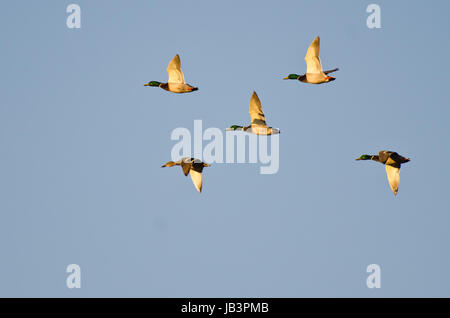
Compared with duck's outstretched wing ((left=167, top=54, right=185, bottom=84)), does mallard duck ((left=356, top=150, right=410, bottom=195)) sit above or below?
below

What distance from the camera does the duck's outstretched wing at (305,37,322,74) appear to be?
40.9 meters

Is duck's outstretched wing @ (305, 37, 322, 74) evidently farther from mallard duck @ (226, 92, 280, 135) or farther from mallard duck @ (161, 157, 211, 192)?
mallard duck @ (161, 157, 211, 192)

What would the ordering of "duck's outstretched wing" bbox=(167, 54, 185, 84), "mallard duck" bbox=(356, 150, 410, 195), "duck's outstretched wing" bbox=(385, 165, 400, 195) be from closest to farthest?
"duck's outstretched wing" bbox=(167, 54, 185, 84), "mallard duck" bbox=(356, 150, 410, 195), "duck's outstretched wing" bbox=(385, 165, 400, 195)

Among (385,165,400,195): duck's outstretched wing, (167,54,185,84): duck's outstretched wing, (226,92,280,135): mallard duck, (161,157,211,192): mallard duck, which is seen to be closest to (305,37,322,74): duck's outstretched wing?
(226,92,280,135): mallard duck

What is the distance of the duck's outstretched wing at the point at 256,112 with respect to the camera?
137 feet

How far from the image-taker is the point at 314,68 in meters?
41.3

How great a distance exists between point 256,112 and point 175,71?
3.85 meters

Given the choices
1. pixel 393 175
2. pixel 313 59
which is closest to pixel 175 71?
pixel 313 59

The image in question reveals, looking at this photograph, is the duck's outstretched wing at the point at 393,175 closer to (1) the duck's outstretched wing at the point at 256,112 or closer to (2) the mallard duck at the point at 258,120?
(2) the mallard duck at the point at 258,120

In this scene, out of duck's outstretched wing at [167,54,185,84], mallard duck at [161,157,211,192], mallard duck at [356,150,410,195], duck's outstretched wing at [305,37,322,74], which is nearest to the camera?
duck's outstretched wing at [305,37,322,74]

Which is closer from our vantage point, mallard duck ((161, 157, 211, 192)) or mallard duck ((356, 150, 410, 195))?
mallard duck ((356, 150, 410, 195))

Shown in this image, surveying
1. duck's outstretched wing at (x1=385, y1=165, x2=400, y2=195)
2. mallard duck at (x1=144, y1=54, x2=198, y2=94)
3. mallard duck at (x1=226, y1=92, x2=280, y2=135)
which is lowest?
duck's outstretched wing at (x1=385, y1=165, x2=400, y2=195)
